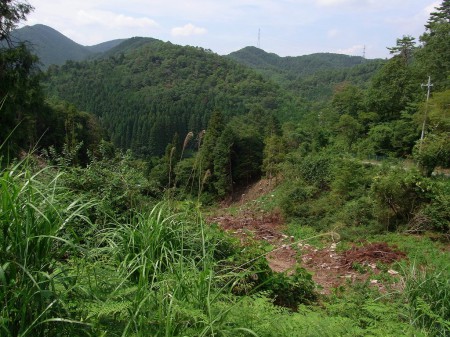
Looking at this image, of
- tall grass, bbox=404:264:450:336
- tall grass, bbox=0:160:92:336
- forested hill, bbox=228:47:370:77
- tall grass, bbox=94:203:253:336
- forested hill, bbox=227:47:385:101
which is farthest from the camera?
forested hill, bbox=228:47:370:77

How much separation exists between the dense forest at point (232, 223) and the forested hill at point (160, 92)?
2331cm

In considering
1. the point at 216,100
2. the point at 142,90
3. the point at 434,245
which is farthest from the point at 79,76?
the point at 434,245

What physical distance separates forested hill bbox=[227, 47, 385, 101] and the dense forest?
61561mm

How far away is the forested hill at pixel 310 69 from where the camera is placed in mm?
93062

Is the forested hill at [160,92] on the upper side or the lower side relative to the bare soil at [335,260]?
upper

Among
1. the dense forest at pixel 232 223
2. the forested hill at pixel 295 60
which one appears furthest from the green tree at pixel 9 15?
the forested hill at pixel 295 60

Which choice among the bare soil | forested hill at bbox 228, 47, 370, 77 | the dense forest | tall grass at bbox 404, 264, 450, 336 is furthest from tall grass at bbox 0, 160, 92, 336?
forested hill at bbox 228, 47, 370, 77

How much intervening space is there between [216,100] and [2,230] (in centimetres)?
7113

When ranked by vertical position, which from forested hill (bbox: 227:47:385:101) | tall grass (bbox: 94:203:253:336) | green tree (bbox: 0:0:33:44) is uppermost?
forested hill (bbox: 227:47:385:101)

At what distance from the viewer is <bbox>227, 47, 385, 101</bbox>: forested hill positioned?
93.1 m

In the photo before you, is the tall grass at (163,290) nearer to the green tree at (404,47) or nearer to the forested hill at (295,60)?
the green tree at (404,47)

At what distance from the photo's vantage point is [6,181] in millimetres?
1637

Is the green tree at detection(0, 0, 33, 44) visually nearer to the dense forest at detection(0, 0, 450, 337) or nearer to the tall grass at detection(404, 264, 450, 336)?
the dense forest at detection(0, 0, 450, 337)

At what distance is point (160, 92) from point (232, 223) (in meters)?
69.2
